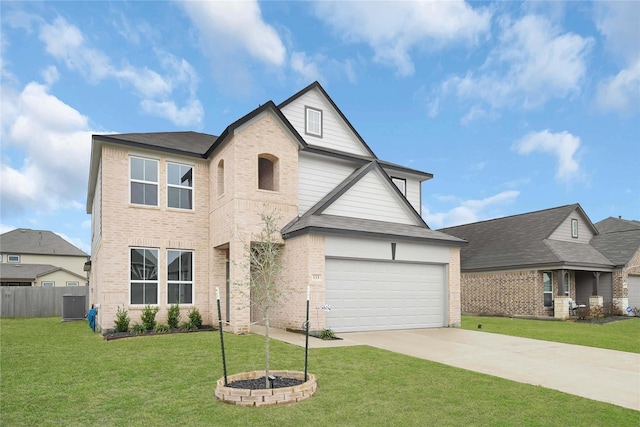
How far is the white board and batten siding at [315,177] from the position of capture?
16781 millimetres

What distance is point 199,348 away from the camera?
10555mm

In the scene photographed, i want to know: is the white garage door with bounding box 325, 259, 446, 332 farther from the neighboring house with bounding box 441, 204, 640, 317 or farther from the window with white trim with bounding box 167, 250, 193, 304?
the neighboring house with bounding box 441, 204, 640, 317

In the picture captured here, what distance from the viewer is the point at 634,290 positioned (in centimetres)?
2581

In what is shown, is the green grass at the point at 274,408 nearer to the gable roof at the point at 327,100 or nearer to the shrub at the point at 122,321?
the shrub at the point at 122,321

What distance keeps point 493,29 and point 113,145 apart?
14344 millimetres

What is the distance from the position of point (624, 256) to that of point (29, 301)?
33924 mm

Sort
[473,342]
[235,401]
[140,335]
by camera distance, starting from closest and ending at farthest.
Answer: [235,401] → [473,342] → [140,335]

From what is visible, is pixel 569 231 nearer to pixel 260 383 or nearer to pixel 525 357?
pixel 525 357

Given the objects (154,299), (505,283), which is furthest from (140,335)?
(505,283)

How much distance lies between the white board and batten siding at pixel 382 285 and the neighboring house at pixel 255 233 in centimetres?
4

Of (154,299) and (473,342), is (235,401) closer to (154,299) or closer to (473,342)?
(473,342)

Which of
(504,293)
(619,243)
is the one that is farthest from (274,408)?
(619,243)

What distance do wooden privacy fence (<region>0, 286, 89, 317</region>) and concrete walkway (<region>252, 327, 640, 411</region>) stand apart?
17901 mm

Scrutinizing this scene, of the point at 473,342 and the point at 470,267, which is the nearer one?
the point at 473,342
